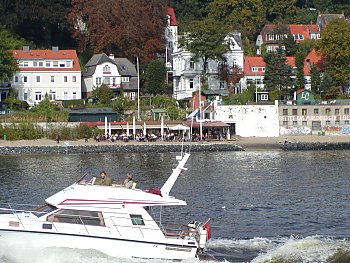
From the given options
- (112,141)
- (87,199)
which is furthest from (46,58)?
(87,199)

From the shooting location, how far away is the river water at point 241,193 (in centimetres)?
3272

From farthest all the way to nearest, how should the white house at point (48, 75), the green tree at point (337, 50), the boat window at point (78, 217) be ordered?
the white house at point (48, 75)
the green tree at point (337, 50)
the boat window at point (78, 217)

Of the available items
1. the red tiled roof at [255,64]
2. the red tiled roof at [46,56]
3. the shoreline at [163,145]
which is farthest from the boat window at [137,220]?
the red tiled roof at [255,64]

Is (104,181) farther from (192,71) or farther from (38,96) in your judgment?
(192,71)

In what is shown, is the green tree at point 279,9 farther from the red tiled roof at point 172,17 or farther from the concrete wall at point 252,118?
the concrete wall at point 252,118

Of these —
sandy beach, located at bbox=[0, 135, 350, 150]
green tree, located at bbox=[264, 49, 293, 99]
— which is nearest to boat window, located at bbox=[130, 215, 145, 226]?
sandy beach, located at bbox=[0, 135, 350, 150]

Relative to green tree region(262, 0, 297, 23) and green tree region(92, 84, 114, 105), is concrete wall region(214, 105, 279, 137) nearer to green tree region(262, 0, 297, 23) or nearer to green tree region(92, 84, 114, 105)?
green tree region(92, 84, 114, 105)

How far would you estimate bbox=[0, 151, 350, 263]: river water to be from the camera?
32719mm

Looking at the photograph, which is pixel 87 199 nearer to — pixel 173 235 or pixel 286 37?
pixel 173 235

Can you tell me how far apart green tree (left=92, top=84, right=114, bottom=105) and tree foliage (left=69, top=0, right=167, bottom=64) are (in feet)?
27.5

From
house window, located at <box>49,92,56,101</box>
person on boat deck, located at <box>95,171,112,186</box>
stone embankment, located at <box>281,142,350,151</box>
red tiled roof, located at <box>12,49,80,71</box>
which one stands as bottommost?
stone embankment, located at <box>281,142,350,151</box>

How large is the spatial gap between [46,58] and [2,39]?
27.6ft

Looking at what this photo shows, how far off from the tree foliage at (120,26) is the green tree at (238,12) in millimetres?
15340

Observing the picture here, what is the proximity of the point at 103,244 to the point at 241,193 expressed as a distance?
23.2 meters
